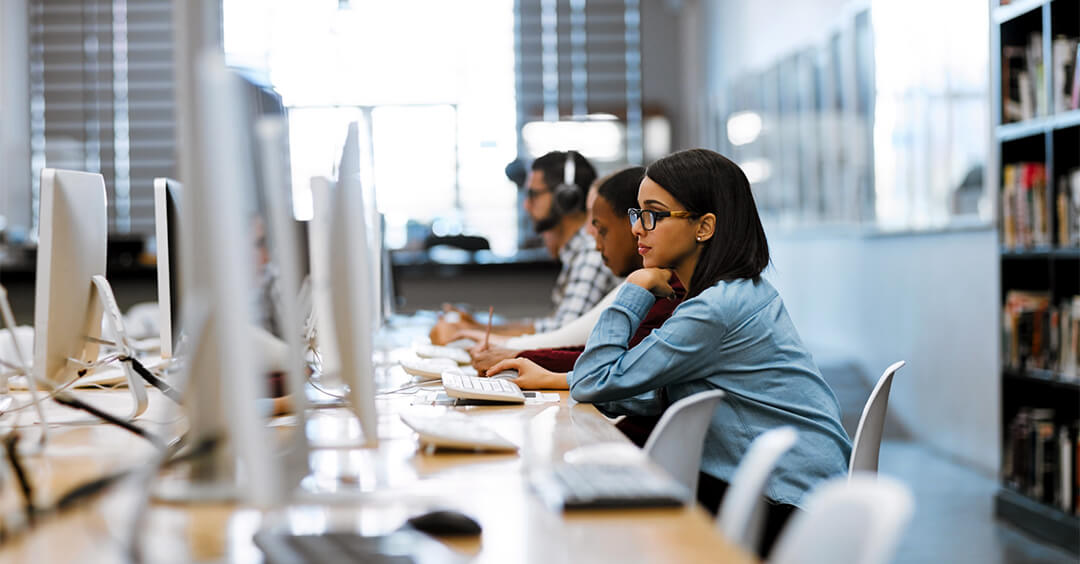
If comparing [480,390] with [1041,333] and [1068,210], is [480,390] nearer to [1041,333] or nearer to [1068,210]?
[1068,210]

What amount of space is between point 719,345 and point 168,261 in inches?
38.0

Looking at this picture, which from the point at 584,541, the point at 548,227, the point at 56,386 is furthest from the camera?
the point at 548,227

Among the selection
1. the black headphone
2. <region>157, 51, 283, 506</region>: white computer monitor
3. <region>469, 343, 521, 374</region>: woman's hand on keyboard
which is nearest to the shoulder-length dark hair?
<region>469, 343, 521, 374</region>: woman's hand on keyboard

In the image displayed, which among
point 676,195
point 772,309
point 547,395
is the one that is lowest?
point 547,395

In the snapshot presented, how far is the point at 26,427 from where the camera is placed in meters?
1.78

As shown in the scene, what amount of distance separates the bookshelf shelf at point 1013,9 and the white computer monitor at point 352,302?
291 cm

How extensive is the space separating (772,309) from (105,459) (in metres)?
1.09

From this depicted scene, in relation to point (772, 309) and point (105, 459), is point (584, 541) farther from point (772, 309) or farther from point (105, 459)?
point (772, 309)

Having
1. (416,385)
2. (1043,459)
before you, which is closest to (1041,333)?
(1043,459)

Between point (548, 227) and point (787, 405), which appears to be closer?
point (787, 405)

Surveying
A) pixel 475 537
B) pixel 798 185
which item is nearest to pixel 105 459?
pixel 475 537

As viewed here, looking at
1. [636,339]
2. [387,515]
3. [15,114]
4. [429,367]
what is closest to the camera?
[387,515]

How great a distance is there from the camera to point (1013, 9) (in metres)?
3.53

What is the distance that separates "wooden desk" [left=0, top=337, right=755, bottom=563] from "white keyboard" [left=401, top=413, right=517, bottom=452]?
0.02 meters
